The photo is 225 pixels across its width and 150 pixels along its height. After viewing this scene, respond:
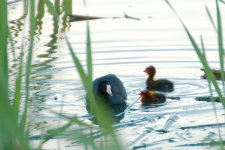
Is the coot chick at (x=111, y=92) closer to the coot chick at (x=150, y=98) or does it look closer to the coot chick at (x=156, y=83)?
the coot chick at (x=150, y=98)

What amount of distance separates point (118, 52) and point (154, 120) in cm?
245

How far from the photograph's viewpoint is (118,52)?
9070mm

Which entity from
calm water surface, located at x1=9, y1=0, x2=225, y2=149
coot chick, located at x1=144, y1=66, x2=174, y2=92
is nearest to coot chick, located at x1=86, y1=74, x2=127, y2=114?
calm water surface, located at x1=9, y1=0, x2=225, y2=149

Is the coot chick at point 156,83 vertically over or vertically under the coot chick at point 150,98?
over

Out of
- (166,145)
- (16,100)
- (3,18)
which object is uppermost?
(3,18)

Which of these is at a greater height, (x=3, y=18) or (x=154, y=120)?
(x=3, y=18)

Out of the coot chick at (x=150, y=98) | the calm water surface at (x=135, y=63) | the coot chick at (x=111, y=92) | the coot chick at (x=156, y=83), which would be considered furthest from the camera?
the coot chick at (x=156, y=83)

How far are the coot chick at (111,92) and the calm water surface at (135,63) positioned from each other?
0.53 ft

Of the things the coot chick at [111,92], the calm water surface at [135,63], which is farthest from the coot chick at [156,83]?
the coot chick at [111,92]

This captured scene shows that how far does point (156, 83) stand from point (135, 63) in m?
0.79

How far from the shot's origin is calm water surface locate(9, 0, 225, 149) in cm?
634

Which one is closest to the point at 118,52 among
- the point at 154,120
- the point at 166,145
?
the point at 154,120

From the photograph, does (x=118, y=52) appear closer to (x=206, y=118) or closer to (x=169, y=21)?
(x=169, y=21)

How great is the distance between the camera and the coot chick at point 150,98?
7.45 meters
